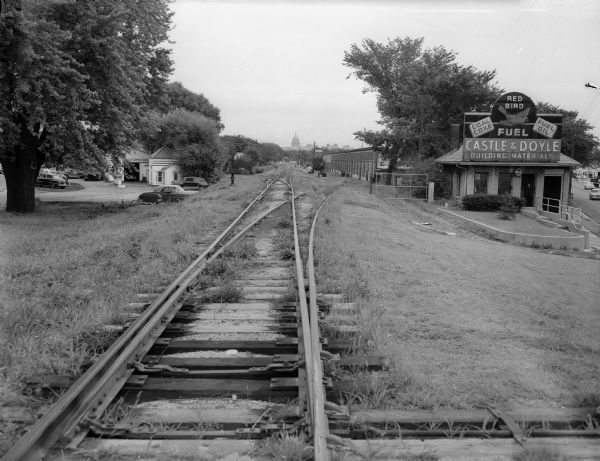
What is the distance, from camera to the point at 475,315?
7.94 meters

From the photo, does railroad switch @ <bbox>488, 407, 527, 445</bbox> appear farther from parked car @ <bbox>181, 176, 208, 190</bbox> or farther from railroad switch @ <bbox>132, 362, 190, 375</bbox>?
parked car @ <bbox>181, 176, 208, 190</bbox>

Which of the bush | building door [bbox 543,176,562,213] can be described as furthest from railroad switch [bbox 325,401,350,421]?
building door [bbox 543,176,562,213]

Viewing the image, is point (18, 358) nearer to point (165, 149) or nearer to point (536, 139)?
point (536, 139)

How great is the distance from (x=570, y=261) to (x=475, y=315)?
13.5 metres

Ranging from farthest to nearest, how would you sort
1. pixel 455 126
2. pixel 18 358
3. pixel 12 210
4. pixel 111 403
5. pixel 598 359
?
pixel 455 126 < pixel 12 210 < pixel 598 359 < pixel 18 358 < pixel 111 403

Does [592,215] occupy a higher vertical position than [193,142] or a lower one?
lower

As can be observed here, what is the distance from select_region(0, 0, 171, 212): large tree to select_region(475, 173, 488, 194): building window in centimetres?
2213

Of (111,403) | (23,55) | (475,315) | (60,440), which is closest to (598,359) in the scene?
(475,315)

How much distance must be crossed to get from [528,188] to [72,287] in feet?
119

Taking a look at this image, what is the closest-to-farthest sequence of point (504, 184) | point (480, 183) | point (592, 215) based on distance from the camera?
1. point (504, 184)
2. point (480, 183)
3. point (592, 215)

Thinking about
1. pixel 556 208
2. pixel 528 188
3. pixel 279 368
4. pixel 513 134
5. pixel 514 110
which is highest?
pixel 514 110

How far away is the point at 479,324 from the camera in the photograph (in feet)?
24.0

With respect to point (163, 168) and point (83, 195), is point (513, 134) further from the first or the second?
point (163, 168)

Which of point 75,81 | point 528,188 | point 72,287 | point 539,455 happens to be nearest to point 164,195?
point 75,81
